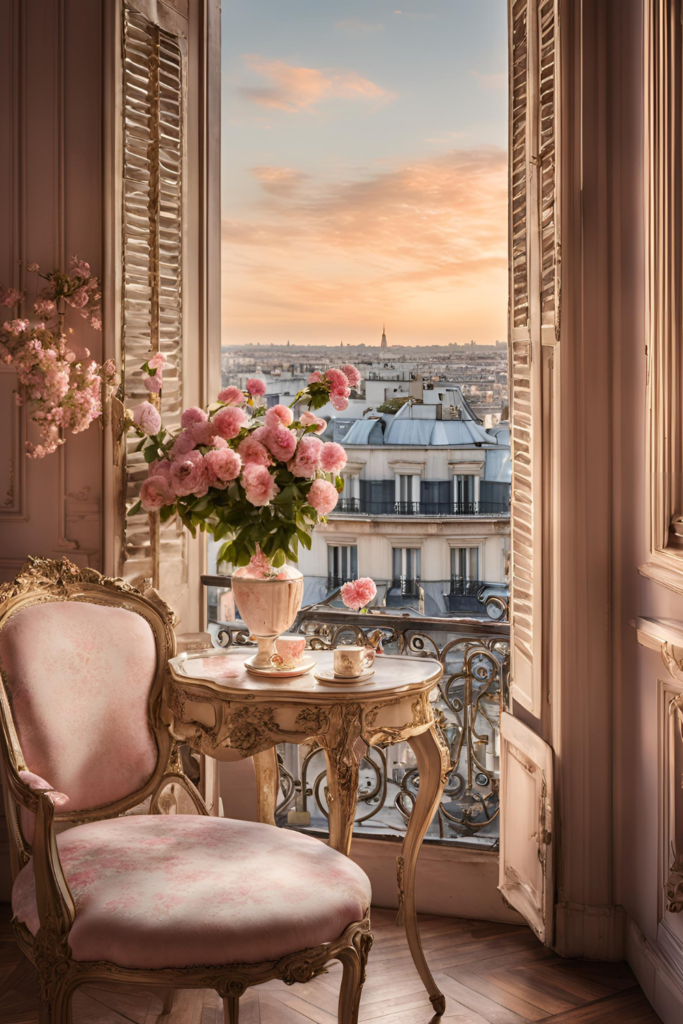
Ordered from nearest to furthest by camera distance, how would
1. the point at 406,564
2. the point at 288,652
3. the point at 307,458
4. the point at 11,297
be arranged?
the point at 307,458 < the point at 288,652 < the point at 11,297 < the point at 406,564

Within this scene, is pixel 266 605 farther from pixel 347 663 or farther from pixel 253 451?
pixel 253 451

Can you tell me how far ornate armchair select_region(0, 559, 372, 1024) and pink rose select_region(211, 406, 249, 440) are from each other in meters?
0.48

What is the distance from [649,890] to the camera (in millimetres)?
2318

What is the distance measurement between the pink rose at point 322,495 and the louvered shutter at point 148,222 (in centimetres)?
79

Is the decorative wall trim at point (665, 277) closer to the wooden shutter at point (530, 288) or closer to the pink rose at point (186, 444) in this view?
the wooden shutter at point (530, 288)

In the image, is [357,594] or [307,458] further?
[357,594]

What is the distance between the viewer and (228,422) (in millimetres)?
2213

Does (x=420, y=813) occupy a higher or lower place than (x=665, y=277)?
lower

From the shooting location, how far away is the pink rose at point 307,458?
220 cm

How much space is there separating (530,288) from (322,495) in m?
0.94

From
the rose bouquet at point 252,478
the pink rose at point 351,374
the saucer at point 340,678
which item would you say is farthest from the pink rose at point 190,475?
the saucer at point 340,678

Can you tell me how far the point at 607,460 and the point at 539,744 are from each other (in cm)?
82

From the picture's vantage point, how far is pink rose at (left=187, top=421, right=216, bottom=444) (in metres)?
2.24

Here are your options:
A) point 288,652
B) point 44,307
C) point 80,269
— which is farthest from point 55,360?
point 288,652
